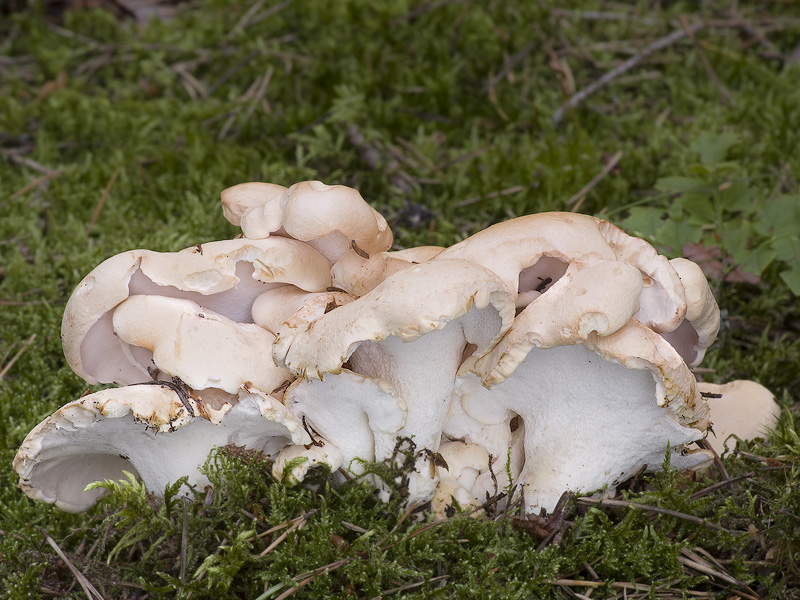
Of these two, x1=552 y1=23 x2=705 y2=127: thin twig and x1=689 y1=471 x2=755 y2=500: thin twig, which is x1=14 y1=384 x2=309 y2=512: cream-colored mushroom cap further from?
x1=552 y1=23 x2=705 y2=127: thin twig

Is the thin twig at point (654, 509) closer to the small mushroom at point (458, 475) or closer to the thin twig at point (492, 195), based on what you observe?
the small mushroom at point (458, 475)

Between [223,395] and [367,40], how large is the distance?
3.63 meters

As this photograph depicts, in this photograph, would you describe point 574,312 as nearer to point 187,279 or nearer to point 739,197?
point 187,279

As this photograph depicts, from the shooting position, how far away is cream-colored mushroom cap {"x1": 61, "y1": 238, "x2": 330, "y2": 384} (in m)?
2.07

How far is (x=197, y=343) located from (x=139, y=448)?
1.32 feet

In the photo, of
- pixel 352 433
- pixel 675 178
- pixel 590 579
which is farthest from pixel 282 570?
pixel 675 178

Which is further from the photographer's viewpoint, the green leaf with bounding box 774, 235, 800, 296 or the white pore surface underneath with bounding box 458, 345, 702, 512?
the green leaf with bounding box 774, 235, 800, 296

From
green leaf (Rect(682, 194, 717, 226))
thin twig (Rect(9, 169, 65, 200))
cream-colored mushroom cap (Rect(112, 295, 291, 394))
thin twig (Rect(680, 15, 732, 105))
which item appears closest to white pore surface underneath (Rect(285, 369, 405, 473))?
cream-colored mushroom cap (Rect(112, 295, 291, 394))

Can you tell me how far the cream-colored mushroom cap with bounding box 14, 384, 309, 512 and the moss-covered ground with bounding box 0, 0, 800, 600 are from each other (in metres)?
0.10

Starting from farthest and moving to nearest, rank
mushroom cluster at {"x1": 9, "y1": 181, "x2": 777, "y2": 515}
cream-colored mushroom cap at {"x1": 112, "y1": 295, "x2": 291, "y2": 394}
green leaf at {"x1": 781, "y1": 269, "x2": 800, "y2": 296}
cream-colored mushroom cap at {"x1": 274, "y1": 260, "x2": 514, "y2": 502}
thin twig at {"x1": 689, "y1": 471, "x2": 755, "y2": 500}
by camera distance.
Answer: green leaf at {"x1": 781, "y1": 269, "x2": 800, "y2": 296} < thin twig at {"x1": 689, "y1": 471, "x2": 755, "y2": 500} < cream-colored mushroom cap at {"x1": 112, "y1": 295, "x2": 291, "y2": 394} < mushroom cluster at {"x1": 9, "y1": 181, "x2": 777, "y2": 515} < cream-colored mushroom cap at {"x1": 274, "y1": 260, "x2": 514, "y2": 502}

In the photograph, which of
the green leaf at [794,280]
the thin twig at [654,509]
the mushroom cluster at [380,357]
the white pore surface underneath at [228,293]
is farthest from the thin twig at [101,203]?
the green leaf at [794,280]

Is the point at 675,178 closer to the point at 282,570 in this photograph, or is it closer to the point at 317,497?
the point at 317,497

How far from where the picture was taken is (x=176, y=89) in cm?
511

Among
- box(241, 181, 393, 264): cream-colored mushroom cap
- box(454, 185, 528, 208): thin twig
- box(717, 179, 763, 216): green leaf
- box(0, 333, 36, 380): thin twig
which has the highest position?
box(241, 181, 393, 264): cream-colored mushroom cap
